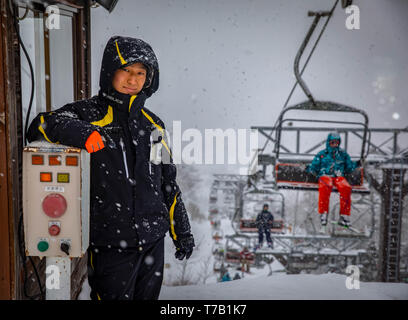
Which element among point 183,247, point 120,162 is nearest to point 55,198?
point 120,162

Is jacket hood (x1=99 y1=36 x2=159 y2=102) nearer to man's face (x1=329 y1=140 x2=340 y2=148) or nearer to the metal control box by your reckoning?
the metal control box

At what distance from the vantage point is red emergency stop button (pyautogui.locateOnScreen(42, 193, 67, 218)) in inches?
59.2

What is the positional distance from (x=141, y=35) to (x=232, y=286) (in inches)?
115

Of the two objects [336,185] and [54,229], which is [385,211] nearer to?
[336,185]

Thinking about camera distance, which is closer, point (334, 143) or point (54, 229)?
point (54, 229)

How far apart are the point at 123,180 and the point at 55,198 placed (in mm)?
384

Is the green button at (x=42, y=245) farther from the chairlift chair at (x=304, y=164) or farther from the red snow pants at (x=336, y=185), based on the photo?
the red snow pants at (x=336, y=185)

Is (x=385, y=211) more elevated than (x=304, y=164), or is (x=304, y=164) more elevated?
(x=304, y=164)

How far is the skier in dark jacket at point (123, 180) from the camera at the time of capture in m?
1.68

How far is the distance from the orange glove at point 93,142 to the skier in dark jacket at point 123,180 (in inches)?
5.4

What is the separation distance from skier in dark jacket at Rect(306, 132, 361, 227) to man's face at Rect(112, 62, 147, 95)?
3772 millimetres

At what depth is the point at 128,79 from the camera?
1.74 metres

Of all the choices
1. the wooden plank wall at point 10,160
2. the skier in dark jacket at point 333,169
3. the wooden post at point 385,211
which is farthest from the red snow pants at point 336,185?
the wooden plank wall at point 10,160

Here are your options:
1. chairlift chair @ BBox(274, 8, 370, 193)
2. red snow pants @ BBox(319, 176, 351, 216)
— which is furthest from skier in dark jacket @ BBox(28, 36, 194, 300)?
red snow pants @ BBox(319, 176, 351, 216)
